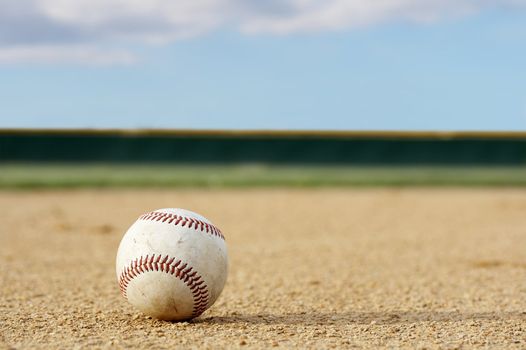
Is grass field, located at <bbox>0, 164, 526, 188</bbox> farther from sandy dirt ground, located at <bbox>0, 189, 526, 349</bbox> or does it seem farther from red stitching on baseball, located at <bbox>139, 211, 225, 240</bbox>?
red stitching on baseball, located at <bbox>139, 211, 225, 240</bbox>

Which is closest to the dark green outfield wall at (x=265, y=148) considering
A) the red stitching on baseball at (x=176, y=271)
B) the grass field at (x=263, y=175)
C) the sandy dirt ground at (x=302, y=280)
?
the grass field at (x=263, y=175)

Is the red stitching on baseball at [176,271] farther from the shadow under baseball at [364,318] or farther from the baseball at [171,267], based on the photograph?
the shadow under baseball at [364,318]

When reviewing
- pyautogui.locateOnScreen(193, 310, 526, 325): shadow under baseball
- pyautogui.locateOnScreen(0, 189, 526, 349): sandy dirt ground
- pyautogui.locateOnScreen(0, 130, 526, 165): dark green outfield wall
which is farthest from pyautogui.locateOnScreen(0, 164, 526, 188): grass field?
pyautogui.locateOnScreen(193, 310, 526, 325): shadow under baseball

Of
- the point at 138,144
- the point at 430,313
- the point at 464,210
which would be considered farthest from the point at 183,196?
the point at 430,313

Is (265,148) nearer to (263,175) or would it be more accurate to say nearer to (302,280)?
(263,175)

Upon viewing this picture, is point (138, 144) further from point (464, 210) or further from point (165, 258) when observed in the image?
point (165, 258)

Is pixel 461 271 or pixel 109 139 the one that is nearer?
pixel 461 271
